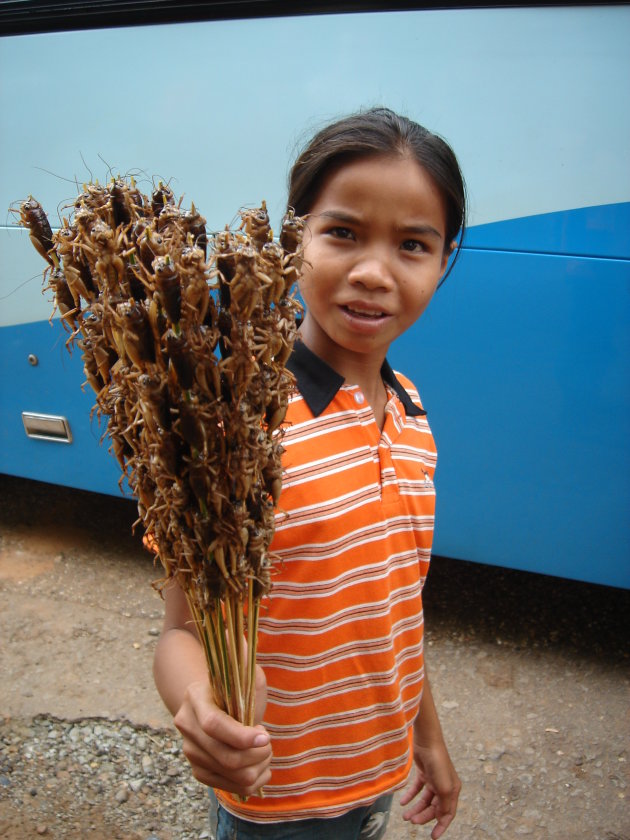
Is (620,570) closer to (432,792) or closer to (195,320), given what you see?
(432,792)

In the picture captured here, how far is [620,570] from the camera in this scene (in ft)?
8.93

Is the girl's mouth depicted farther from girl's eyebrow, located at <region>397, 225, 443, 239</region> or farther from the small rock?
the small rock

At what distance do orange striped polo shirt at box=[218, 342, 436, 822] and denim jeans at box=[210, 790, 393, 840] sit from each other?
0.13ft

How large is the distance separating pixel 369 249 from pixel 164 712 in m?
2.15

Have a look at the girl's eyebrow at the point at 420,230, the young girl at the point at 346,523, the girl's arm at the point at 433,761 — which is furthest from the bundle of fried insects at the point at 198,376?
the girl's arm at the point at 433,761

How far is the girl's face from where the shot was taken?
1201 millimetres

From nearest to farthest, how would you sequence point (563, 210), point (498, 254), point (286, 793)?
point (286, 793), point (563, 210), point (498, 254)

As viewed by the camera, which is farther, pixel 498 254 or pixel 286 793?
pixel 498 254

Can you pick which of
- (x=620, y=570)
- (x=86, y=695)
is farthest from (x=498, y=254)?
(x=86, y=695)

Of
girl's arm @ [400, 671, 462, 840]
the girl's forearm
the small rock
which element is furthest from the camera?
the small rock

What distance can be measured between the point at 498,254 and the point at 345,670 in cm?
180

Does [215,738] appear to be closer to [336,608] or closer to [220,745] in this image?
[220,745]

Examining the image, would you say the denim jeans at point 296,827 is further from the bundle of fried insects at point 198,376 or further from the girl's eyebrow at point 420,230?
the girl's eyebrow at point 420,230

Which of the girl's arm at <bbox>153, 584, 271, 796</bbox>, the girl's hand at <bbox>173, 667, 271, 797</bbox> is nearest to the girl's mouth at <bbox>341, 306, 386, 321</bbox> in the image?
the girl's arm at <bbox>153, 584, 271, 796</bbox>
